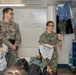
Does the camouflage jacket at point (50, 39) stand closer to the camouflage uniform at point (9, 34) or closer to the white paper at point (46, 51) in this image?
the white paper at point (46, 51)

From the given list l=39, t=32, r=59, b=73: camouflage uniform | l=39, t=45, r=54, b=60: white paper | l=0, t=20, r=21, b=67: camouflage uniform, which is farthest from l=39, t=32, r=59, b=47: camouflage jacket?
l=0, t=20, r=21, b=67: camouflage uniform

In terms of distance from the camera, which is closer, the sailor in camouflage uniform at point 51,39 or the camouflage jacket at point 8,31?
the camouflage jacket at point 8,31

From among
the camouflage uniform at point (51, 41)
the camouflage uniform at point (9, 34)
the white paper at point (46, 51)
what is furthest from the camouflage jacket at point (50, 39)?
the camouflage uniform at point (9, 34)

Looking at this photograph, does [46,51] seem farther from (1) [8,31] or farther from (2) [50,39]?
(1) [8,31]

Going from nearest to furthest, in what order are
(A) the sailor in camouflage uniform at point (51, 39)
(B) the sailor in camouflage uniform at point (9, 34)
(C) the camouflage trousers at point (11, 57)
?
(B) the sailor in camouflage uniform at point (9, 34) → (C) the camouflage trousers at point (11, 57) → (A) the sailor in camouflage uniform at point (51, 39)

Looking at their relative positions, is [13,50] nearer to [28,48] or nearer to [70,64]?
[28,48]

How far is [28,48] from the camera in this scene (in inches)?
236

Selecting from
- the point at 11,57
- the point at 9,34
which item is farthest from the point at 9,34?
the point at 11,57

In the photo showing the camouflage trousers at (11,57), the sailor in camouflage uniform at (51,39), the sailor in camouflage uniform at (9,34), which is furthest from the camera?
the sailor in camouflage uniform at (51,39)

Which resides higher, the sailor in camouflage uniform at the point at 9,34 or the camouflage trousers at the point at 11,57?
the sailor in camouflage uniform at the point at 9,34

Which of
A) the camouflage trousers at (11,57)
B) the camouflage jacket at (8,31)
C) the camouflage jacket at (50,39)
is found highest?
the camouflage jacket at (8,31)

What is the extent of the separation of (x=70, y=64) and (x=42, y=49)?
2.31 metres

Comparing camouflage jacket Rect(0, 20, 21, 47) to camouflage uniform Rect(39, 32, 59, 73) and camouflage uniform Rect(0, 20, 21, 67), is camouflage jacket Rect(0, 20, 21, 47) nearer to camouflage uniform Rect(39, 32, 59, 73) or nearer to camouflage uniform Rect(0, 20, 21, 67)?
camouflage uniform Rect(0, 20, 21, 67)

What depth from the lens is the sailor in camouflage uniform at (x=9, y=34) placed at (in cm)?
358
